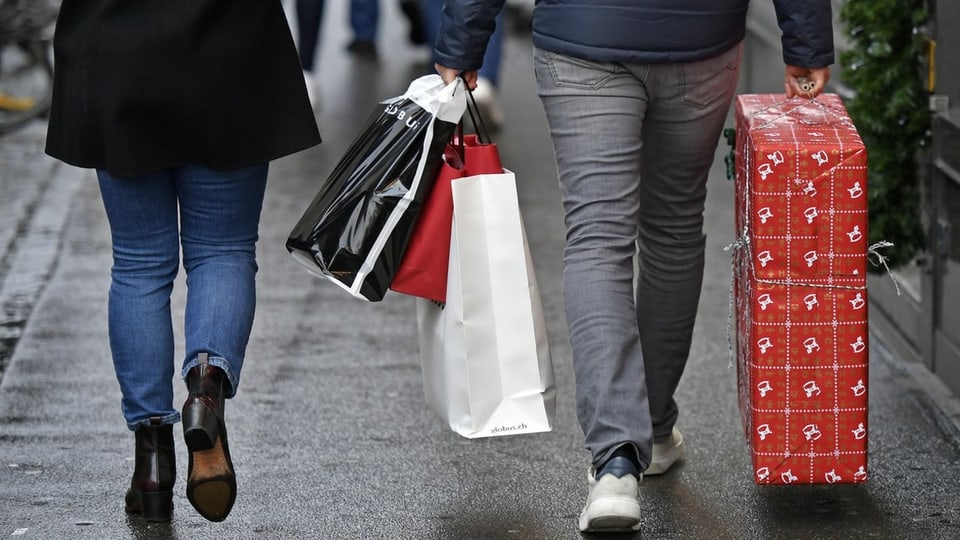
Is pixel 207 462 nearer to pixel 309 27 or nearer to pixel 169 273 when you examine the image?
pixel 169 273

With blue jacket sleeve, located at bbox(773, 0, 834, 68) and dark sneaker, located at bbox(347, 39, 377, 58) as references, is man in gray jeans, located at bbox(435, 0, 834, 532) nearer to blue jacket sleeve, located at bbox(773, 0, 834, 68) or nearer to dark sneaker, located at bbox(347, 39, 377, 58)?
blue jacket sleeve, located at bbox(773, 0, 834, 68)

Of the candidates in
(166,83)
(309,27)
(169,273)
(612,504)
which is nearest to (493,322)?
(612,504)

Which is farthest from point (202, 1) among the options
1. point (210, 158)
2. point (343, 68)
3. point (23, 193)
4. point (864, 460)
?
point (343, 68)

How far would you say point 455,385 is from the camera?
146 inches

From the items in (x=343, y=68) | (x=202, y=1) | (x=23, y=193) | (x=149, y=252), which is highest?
(x=202, y=1)

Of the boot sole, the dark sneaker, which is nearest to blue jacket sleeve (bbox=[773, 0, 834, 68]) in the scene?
the boot sole

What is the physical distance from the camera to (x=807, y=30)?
364cm

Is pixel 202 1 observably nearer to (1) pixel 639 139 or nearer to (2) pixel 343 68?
(1) pixel 639 139

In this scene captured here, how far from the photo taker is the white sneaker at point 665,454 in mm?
4082

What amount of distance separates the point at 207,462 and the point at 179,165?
0.69 meters

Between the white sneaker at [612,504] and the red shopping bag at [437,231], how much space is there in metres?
0.56

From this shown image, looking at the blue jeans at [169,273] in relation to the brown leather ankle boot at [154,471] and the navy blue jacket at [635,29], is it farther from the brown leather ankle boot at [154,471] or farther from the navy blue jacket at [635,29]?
the navy blue jacket at [635,29]

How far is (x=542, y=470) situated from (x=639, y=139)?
0.99 meters

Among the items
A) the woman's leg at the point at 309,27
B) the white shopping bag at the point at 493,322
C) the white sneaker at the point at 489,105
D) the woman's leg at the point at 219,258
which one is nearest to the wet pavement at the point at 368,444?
the white shopping bag at the point at 493,322
